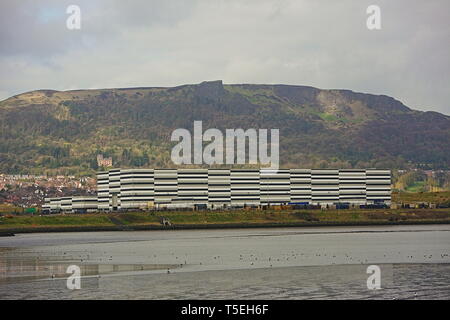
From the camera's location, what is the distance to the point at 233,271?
3723 inches

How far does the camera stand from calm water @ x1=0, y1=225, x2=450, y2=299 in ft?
247

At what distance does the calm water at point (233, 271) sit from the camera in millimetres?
75188
